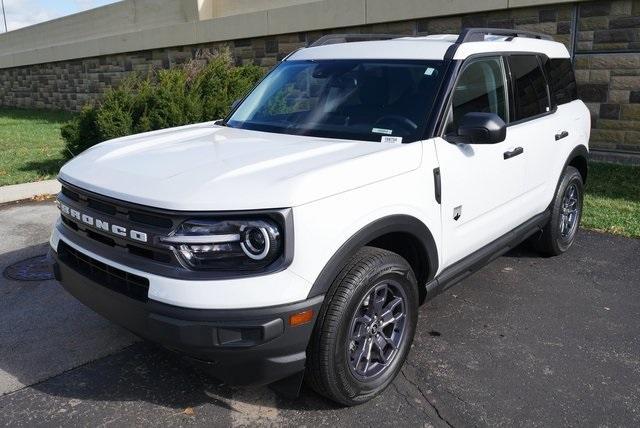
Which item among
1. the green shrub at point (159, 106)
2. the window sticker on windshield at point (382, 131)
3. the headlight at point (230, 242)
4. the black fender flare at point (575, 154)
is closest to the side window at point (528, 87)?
the black fender flare at point (575, 154)

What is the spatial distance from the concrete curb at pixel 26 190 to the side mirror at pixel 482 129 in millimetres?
6150

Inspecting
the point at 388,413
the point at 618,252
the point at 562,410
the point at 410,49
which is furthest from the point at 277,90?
the point at 618,252

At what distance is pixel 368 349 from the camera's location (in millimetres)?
3020

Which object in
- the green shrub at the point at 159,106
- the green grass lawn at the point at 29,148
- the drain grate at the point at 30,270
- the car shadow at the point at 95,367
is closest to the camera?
the car shadow at the point at 95,367

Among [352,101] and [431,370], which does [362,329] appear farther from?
[352,101]

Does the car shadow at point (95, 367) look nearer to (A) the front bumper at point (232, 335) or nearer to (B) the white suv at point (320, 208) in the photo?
(A) the front bumper at point (232, 335)

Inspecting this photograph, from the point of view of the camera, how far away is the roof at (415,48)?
3631 mm

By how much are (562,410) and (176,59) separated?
14.4 meters

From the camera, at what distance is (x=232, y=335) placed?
244 cm

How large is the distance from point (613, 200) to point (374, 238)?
5.04m

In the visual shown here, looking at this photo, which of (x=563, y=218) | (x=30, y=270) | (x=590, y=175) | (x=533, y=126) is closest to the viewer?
(x=533, y=126)

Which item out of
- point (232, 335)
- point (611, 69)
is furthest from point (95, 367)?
point (611, 69)

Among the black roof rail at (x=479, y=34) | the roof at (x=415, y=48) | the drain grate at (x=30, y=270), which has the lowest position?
the drain grate at (x=30, y=270)

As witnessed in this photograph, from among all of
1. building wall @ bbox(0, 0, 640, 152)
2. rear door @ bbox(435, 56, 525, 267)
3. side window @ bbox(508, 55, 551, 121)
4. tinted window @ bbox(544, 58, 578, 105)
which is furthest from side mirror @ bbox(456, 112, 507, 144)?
building wall @ bbox(0, 0, 640, 152)
